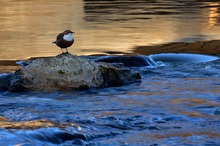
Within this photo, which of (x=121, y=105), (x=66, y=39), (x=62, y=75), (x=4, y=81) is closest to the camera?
(x=121, y=105)

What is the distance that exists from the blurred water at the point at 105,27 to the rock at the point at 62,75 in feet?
13.3

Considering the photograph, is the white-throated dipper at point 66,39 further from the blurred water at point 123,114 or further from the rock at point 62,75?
the blurred water at point 123,114

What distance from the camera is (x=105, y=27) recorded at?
19469 millimetres

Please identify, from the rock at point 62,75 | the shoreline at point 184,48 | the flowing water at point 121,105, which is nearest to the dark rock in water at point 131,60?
the flowing water at point 121,105

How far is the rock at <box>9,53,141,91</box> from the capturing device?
985 cm

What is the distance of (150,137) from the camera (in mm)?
6707

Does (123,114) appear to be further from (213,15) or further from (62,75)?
(213,15)

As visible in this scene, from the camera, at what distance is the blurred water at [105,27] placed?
1546 cm

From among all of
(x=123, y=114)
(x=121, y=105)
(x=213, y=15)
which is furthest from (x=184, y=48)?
(x=213, y=15)

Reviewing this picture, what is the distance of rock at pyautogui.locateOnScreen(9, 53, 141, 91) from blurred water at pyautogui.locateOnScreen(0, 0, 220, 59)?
13.3 ft

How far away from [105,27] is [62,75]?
966cm

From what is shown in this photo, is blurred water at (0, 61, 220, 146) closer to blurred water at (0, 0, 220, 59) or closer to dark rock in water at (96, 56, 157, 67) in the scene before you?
dark rock in water at (96, 56, 157, 67)

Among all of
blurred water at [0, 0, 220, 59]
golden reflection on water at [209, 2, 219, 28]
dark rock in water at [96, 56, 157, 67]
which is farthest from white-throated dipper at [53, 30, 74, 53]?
golden reflection on water at [209, 2, 219, 28]

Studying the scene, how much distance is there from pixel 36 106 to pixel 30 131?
2.11m
